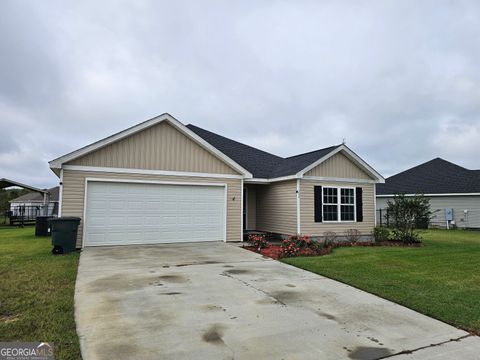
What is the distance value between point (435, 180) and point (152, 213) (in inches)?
918

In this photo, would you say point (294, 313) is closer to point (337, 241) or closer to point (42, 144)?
point (337, 241)

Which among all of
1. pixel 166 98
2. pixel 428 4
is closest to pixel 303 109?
pixel 166 98

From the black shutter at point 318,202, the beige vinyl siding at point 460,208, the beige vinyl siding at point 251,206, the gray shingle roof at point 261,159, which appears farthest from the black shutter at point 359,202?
the beige vinyl siding at point 460,208

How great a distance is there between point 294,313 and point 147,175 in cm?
848

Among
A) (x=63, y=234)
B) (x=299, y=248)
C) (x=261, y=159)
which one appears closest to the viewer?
(x=63, y=234)

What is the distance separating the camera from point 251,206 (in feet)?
53.1

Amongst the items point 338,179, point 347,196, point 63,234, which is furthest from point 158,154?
point 347,196

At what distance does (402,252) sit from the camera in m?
10.8

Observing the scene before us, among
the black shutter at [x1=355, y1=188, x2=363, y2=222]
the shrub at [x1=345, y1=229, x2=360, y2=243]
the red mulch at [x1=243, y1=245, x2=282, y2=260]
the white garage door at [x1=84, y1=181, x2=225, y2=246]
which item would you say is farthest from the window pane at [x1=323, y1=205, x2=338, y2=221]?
the white garage door at [x1=84, y1=181, x2=225, y2=246]

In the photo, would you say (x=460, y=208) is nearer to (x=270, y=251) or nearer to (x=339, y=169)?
(x=339, y=169)

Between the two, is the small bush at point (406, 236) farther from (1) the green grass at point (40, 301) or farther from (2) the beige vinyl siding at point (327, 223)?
(1) the green grass at point (40, 301)

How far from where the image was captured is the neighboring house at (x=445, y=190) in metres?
22.2

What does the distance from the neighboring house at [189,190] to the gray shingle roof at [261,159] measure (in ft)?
0.38

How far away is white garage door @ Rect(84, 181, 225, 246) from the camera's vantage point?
11.0 meters
